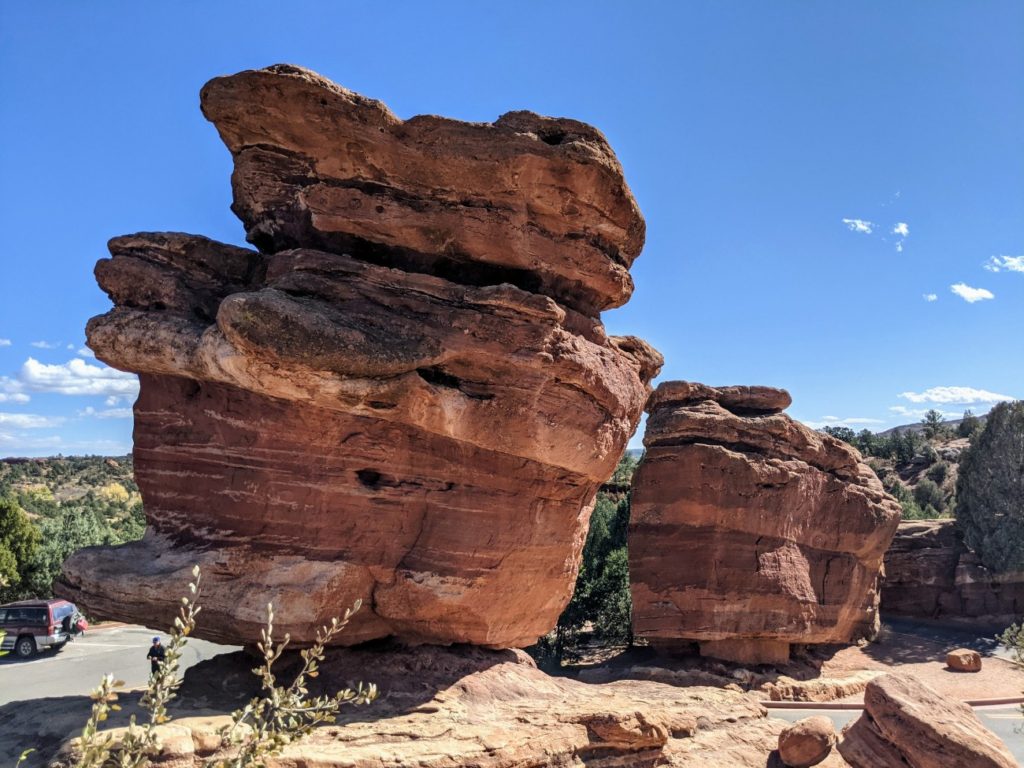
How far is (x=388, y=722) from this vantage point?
29.8ft

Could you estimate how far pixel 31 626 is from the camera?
24.4 metres

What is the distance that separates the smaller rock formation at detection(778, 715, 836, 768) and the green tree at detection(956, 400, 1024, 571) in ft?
73.3

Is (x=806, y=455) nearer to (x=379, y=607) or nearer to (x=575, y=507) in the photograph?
(x=575, y=507)

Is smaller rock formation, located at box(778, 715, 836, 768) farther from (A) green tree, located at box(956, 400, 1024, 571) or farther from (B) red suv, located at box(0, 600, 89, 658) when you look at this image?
(B) red suv, located at box(0, 600, 89, 658)

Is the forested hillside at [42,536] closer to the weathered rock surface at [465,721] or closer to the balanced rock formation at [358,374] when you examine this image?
the balanced rock formation at [358,374]

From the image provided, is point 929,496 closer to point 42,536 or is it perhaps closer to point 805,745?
point 805,745

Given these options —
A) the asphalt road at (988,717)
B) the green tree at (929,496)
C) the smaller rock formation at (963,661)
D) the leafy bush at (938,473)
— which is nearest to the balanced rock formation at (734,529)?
the asphalt road at (988,717)

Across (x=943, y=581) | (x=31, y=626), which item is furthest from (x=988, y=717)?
(x=31, y=626)

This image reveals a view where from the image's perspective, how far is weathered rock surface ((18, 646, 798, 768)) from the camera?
8.08 m

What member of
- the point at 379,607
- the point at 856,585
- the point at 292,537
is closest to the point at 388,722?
the point at 379,607

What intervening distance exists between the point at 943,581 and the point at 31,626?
120 feet

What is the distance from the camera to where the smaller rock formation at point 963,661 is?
76.4ft

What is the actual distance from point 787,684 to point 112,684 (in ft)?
67.3

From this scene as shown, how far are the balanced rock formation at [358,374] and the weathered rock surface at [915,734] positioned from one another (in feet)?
20.8
